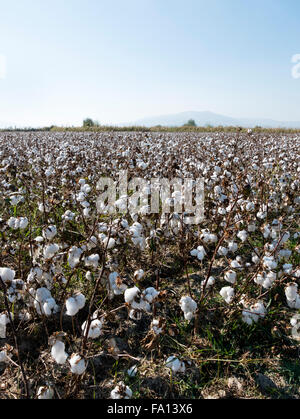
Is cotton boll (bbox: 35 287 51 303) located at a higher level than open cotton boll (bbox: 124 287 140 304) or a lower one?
lower

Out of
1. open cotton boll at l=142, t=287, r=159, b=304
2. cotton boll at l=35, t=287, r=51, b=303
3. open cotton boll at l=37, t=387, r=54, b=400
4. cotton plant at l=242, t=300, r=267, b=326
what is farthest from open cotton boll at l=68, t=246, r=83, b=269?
cotton plant at l=242, t=300, r=267, b=326

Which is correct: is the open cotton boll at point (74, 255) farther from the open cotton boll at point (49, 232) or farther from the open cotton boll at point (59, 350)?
the open cotton boll at point (59, 350)

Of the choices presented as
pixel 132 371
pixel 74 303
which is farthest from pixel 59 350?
pixel 132 371

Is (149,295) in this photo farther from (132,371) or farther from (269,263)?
(269,263)

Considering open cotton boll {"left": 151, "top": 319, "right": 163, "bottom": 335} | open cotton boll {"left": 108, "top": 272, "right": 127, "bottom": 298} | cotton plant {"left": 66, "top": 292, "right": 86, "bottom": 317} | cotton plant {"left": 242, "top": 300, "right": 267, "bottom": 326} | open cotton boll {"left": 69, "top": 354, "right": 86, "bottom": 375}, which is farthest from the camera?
cotton plant {"left": 242, "top": 300, "right": 267, "bottom": 326}

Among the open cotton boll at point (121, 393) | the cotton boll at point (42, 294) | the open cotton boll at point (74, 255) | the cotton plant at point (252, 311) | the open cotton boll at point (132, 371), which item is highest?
the open cotton boll at point (74, 255)

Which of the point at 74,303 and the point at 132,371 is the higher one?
the point at 74,303

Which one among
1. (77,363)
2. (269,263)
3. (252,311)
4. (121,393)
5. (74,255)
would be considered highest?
(74,255)

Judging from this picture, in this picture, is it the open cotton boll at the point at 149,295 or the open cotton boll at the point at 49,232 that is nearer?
the open cotton boll at the point at 149,295

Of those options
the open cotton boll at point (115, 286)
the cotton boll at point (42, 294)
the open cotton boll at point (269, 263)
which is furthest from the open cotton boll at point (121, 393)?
the open cotton boll at point (269, 263)

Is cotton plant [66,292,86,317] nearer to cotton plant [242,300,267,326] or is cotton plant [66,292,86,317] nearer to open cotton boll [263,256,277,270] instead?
cotton plant [242,300,267,326]

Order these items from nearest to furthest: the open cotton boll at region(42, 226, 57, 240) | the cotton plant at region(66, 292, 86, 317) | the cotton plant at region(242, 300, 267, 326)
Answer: the cotton plant at region(66, 292, 86, 317), the cotton plant at region(242, 300, 267, 326), the open cotton boll at region(42, 226, 57, 240)
